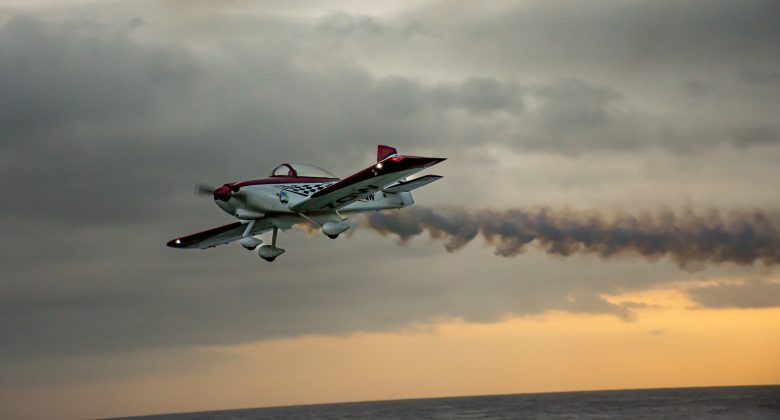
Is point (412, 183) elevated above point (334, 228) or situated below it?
above

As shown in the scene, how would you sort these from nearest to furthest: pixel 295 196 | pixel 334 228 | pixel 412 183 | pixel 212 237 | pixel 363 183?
pixel 363 183 < pixel 334 228 < pixel 295 196 < pixel 412 183 < pixel 212 237

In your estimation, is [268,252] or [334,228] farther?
[268,252]

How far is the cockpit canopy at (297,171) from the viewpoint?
127 ft

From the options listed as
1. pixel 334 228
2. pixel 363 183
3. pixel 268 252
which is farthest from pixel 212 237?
pixel 363 183

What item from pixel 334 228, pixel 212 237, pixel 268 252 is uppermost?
pixel 212 237

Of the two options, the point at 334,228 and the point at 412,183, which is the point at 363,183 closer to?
the point at 334,228

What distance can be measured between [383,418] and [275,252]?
59.4 meters

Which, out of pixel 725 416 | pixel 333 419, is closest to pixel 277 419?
pixel 333 419

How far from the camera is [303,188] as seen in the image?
127 feet

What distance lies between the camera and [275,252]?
3916cm

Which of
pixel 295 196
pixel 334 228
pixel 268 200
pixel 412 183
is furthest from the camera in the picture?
pixel 412 183

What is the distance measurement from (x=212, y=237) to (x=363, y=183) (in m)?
13.9

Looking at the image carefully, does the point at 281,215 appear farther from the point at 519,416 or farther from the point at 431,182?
the point at 519,416

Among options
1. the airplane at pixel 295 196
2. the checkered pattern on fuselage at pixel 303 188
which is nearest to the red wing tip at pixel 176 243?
the airplane at pixel 295 196
